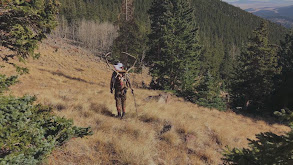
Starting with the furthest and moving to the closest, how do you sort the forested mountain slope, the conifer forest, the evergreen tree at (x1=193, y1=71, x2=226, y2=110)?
the forested mountain slope, the evergreen tree at (x1=193, y1=71, x2=226, y2=110), the conifer forest

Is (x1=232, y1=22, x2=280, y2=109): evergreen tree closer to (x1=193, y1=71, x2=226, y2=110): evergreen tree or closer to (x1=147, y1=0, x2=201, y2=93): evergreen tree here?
(x1=147, y1=0, x2=201, y2=93): evergreen tree

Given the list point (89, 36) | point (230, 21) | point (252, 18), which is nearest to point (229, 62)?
point (89, 36)

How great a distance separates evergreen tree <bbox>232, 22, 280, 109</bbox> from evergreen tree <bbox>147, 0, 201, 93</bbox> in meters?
5.80

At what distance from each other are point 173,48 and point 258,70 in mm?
9581

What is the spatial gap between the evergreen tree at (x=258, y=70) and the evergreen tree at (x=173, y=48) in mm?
5799

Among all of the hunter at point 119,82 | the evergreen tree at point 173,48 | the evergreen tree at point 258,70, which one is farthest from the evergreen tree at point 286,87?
the hunter at point 119,82

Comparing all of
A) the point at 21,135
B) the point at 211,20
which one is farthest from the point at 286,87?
the point at 211,20

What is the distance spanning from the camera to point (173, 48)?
20.7m

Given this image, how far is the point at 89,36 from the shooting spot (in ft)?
246

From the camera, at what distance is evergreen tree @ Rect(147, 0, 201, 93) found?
2041cm

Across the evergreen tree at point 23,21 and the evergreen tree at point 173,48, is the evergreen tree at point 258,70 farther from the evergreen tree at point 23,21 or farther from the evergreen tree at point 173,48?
the evergreen tree at point 23,21

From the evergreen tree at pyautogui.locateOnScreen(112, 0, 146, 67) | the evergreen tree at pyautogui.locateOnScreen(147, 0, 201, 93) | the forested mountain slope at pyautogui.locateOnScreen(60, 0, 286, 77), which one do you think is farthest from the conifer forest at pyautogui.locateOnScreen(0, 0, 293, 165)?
the forested mountain slope at pyautogui.locateOnScreen(60, 0, 286, 77)

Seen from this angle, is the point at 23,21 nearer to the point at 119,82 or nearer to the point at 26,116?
the point at 26,116

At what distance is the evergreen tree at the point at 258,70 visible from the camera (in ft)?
69.7
